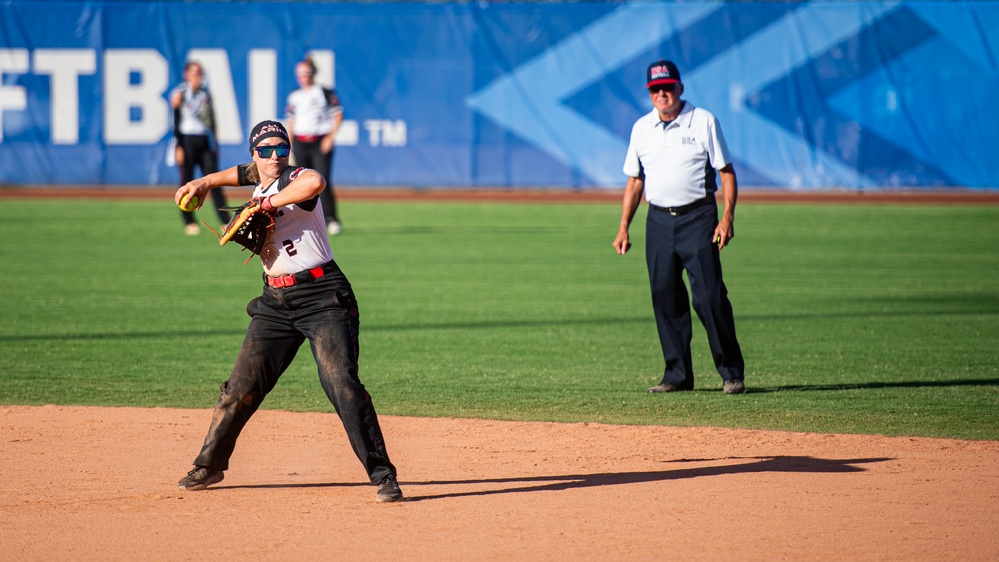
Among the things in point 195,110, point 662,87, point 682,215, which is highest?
point 195,110

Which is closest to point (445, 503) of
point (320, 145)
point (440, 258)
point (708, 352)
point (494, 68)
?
point (708, 352)

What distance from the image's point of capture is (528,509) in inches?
225

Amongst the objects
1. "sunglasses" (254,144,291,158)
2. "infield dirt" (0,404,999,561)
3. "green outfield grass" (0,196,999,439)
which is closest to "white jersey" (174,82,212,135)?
"green outfield grass" (0,196,999,439)

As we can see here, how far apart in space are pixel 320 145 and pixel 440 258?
354cm

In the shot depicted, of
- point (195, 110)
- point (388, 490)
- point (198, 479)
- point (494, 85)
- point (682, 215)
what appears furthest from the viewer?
point (494, 85)

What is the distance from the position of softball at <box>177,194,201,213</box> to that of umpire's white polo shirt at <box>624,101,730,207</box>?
332 cm

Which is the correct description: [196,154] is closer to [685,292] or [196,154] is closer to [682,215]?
[685,292]

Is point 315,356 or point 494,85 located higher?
point 494,85

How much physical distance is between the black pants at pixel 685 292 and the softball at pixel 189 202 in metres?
3.42

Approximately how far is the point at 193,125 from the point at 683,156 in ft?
38.8

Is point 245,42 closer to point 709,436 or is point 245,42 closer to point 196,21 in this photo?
point 196,21

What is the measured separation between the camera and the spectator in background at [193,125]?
18.1m

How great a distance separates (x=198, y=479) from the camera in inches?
235

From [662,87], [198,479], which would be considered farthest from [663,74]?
[198,479]
